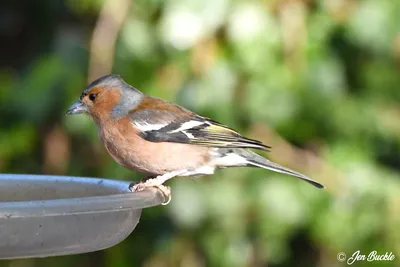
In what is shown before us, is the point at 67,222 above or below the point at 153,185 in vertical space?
above

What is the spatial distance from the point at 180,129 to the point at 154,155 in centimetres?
24

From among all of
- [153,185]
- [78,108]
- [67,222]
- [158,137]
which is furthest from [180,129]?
[67,222]

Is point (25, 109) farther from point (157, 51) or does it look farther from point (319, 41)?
point (319, 41)

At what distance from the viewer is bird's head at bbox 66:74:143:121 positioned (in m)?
4.51

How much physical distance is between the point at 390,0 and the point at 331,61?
0.46m

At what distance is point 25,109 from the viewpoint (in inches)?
211

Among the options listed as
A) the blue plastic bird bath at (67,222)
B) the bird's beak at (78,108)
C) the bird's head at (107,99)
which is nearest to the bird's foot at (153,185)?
the bird's head at (107,99)

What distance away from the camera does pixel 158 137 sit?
4.34 m

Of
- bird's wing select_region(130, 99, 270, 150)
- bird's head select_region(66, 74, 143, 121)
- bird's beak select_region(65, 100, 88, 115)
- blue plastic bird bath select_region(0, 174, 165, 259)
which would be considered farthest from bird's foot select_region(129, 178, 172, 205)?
blue plastic bird bath select_region(0, 174, 165, 259)

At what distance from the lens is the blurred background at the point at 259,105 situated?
477 cm

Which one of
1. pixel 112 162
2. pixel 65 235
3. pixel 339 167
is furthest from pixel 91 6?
pixel 65 235

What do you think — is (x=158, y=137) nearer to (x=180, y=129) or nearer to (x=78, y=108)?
(x=180, y=129)

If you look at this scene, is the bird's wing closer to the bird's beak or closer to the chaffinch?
the chaffinch

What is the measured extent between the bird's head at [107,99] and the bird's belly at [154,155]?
21 centimetres
